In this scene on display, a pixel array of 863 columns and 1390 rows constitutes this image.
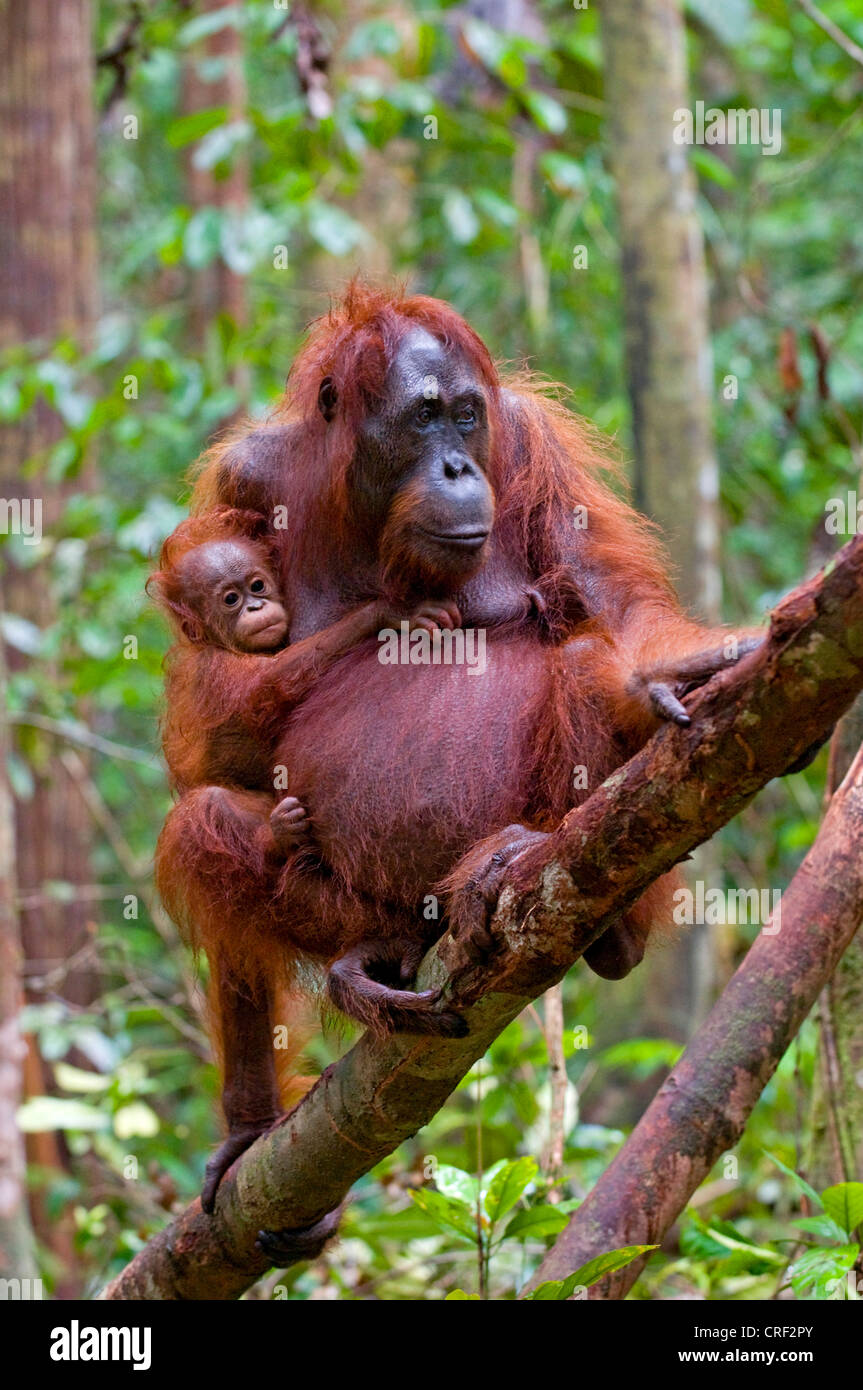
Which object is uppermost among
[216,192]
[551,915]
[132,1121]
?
[216,192]

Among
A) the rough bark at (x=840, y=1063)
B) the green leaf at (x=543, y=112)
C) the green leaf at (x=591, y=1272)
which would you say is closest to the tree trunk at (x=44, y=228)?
the green leaf at (x=543, y=112)

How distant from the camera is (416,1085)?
8.40ft

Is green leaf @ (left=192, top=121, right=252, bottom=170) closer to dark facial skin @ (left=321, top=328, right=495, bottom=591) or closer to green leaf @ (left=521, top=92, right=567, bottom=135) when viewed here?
green leaf @ (left=521, top=92, right=567, bottom=135)

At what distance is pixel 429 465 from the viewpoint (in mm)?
2762

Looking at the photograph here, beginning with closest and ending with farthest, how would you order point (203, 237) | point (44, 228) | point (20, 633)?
1. point (20, 633)
2. point (203, 237)
3. point (44, 228)

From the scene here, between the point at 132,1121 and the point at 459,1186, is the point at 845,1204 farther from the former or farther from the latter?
the point at 132,1121

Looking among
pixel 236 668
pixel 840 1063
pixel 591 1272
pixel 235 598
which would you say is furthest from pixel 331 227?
pixel 591 1272

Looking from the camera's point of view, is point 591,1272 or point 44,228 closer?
point 591,1272

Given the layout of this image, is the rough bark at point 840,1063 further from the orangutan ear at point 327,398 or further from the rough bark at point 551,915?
the orangutan ear at point 327,398

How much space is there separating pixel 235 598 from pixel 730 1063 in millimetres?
1438

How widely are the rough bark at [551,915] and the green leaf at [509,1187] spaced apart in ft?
1.03

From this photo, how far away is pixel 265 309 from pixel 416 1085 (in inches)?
183
